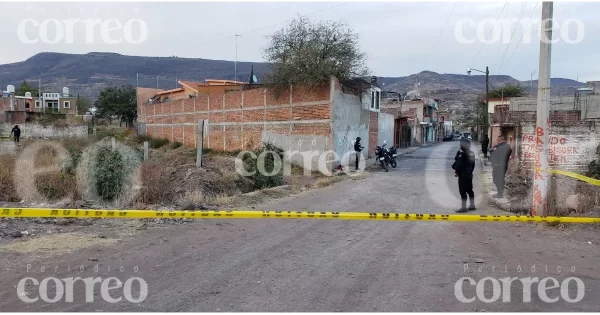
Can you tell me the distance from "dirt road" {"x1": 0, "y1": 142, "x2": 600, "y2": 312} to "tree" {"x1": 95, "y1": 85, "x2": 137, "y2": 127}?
61356 millimetres

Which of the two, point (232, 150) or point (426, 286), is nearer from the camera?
point (426, 286)

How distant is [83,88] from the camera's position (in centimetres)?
10850

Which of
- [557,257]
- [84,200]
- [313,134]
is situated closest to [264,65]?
[313,134]

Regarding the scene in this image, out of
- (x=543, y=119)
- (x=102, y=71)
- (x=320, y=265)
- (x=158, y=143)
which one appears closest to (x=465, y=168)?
(x=543, y=119)

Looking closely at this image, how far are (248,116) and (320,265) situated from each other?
2193 centimetres

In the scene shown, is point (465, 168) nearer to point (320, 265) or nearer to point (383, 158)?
point (320, 265)

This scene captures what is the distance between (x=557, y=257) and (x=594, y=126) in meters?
11.5

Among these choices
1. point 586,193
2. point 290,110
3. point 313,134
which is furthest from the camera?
point 290,110

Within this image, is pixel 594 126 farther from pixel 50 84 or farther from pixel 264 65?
pixel 50 84

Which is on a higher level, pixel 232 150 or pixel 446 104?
pixel 446 104

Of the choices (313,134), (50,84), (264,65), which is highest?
(50,84)

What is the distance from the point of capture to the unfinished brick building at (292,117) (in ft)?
69.2

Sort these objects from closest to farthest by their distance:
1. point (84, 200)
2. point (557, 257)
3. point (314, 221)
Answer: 1. point (557, 257)
2. point (314, 221)
3. point (84, 200)

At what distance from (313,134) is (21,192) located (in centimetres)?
1322
